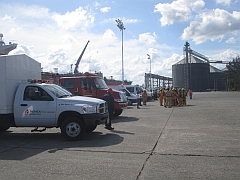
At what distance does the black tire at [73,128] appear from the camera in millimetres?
10297

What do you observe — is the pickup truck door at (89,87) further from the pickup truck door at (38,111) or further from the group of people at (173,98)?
the group of people at (173,98)

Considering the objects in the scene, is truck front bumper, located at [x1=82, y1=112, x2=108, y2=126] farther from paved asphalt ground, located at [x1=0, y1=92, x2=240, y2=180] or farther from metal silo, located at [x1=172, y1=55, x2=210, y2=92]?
metal silo, located at [x1=172, y1=55, x2=210, y2=92]

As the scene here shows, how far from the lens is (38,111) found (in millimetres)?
10516

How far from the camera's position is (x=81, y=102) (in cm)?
1046

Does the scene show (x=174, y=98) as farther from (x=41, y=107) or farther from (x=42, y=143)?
(x=42, y=143)

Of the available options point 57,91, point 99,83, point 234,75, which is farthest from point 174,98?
point 234,75

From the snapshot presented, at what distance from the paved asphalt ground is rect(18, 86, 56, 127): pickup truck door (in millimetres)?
651

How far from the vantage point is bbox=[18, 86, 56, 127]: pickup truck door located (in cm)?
1048

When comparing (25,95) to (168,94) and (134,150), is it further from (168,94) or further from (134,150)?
(168,94)

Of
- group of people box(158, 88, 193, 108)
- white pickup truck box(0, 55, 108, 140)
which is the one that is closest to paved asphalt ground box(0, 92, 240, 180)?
white pickup truck box(0, 55, 108, 140)

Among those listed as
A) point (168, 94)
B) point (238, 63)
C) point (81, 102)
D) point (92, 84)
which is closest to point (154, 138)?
point (81, 102)

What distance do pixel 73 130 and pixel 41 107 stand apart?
4.54 ft

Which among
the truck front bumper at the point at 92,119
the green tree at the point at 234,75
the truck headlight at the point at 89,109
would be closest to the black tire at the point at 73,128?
the truck front bumper at the point at 92,119

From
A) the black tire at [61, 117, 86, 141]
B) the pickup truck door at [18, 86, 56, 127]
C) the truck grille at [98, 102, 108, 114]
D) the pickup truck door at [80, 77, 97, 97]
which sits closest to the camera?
the black tire at [61, 117, 86, 141]
